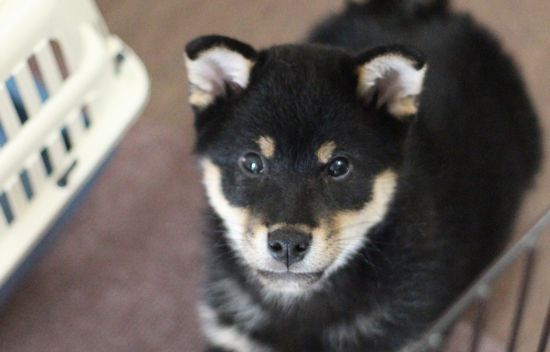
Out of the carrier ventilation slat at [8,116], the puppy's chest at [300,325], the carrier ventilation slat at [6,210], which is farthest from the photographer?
the carrier ventilation slat at [6,210]

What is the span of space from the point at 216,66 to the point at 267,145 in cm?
14

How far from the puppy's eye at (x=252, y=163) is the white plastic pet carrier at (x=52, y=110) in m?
0.49

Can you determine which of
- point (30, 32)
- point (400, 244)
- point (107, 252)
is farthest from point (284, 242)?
point (107, 252)

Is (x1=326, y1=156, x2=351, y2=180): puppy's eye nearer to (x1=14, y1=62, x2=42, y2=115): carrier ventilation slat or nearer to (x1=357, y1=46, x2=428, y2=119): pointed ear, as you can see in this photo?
(x1=357, y1=46, x2=428, y2=119): pointed ear

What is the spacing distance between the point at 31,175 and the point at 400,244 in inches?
29.5

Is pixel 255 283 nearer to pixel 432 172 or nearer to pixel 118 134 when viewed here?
pixel 432 172

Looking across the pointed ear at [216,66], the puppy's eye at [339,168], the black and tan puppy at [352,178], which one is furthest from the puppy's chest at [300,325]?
the pointed ear at [216,66]

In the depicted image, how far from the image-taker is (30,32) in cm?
143

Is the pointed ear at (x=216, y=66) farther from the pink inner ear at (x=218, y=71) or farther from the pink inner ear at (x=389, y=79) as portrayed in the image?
the pink inner ear at (x=389, y=79)

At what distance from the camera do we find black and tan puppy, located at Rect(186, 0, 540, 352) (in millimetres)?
1122

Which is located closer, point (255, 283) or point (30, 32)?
point (255, 283)

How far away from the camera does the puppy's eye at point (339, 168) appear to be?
115 centimetres

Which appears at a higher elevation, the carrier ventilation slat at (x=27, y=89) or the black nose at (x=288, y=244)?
the carrier ventilation slat at (x=27, y=89)

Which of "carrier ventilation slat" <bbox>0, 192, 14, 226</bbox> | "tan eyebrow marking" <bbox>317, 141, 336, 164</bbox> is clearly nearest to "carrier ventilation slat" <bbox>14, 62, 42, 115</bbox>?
"carrier ventilation slat" <bbox>0, 192, 14, 226</bbox>
